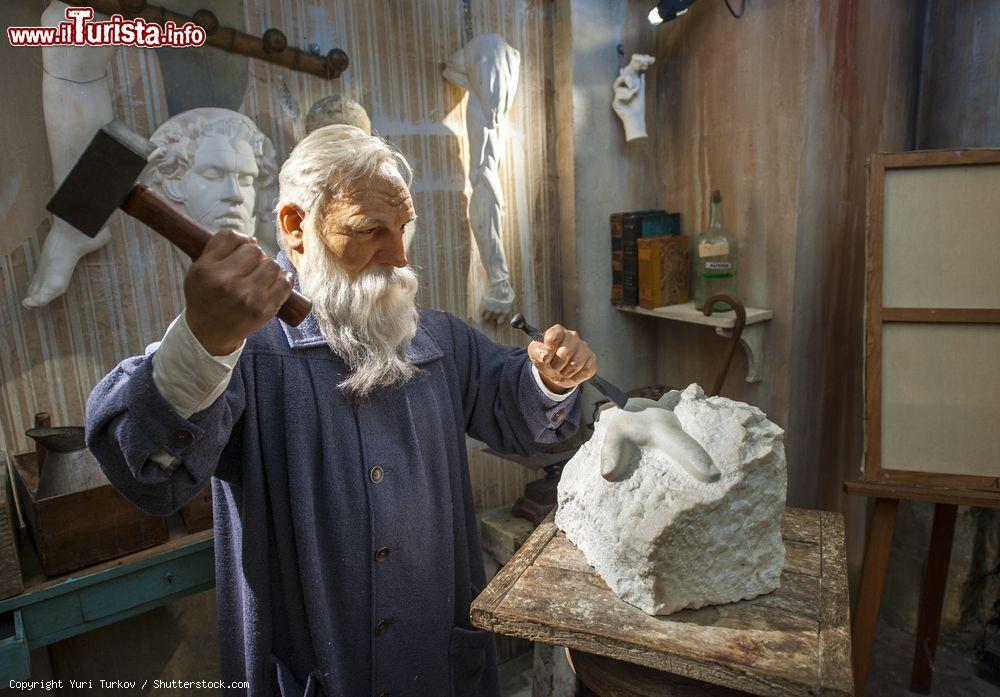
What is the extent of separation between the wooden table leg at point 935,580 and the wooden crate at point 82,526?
2.34 meters

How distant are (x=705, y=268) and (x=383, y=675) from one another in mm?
1877

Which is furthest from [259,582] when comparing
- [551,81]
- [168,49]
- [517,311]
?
[551,81]

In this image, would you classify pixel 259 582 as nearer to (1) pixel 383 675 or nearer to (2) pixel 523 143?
(1) pixel 383 675

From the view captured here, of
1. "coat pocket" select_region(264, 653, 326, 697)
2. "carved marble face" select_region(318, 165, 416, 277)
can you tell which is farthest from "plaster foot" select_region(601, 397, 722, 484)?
"coat pocket" select_region(264, 653, 326, 697)

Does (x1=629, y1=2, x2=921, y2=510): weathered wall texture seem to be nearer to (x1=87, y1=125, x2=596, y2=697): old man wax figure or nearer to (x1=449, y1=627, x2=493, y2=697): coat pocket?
(x1=87, y1=125, x2=596, y2=697): old man wax figure

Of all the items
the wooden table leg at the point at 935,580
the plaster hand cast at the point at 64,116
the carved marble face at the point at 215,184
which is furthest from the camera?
the wooden table leg at the point at 935,580

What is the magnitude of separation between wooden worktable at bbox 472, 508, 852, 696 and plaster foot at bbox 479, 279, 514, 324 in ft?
4.27

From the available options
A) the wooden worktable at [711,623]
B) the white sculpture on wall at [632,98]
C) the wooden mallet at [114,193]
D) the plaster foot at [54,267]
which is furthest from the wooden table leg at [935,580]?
the plaster foot at [54,267]

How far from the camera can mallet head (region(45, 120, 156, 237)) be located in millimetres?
979

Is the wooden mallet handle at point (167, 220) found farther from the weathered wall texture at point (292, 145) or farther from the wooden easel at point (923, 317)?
the wooden easel at point (923, 317)

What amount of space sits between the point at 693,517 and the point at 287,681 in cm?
83

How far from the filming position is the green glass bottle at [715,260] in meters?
2.59

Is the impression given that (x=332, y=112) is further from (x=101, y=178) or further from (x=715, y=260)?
(x=715, y=260)

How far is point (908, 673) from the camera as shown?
103 inches
